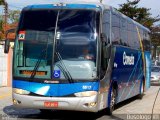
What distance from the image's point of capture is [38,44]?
468 inches

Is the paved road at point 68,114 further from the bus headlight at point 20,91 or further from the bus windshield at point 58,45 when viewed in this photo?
the bus windshield at point 58,45

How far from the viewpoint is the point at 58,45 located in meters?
11.7

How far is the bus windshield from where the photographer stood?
11578 mm

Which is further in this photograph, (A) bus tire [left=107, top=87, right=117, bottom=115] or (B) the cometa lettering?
(B) the cometa lettering

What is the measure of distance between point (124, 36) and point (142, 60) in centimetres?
415

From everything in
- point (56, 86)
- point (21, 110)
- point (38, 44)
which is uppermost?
point (38, 44)

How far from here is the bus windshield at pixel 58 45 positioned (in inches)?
456

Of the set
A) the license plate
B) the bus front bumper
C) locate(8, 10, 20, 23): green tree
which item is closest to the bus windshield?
the bus front bumper

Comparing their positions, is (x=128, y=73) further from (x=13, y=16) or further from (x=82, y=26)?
(x=13, y=16)

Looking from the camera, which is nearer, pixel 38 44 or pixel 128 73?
pixel 38 44

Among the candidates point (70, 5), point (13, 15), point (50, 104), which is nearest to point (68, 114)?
point (50, 104)

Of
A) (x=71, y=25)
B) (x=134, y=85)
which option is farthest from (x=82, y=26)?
(x=134, y=85)

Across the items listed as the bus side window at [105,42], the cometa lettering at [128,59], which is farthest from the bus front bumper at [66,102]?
the cometa lettering at [128,59]

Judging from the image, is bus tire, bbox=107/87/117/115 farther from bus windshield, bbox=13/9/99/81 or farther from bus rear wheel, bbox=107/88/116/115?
bus windshield, bbox=13/9/99/81
